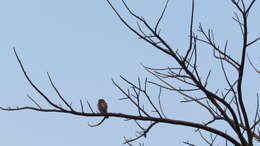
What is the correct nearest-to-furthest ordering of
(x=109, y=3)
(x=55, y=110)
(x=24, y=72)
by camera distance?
1. (x=24, y=72)
2. (x=55, y=110)
3. (x=109, y=3)

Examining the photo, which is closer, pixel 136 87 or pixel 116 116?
pixel 116 116

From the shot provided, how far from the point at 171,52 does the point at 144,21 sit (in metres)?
0.37

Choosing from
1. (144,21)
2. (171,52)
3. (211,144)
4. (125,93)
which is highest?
(144,21)

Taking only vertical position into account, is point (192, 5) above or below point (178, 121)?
above

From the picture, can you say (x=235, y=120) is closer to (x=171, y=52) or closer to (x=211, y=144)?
(x=171, y=52)

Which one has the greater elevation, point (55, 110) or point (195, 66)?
point (195, 66)

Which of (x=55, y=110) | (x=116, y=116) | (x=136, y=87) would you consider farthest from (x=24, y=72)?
(x=136, y=87)

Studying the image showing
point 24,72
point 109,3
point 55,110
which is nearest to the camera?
point 24,72

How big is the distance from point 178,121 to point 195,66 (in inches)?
17.8

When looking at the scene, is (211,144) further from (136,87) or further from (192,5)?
(192,5)

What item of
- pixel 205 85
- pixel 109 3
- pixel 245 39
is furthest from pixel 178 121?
pixel 109 3

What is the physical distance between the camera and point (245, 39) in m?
4.03

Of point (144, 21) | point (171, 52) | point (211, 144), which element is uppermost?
point (144, 21)

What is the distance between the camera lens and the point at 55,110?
13.0 feet
